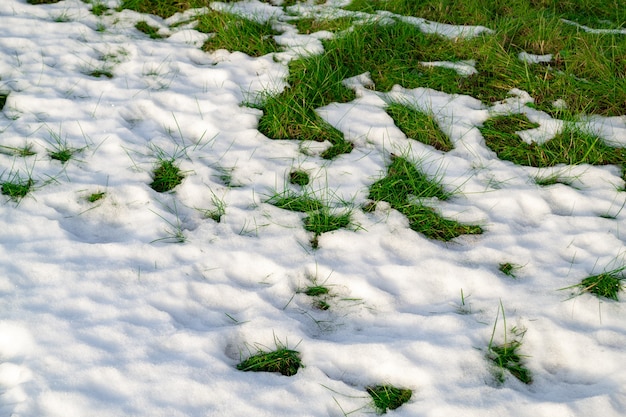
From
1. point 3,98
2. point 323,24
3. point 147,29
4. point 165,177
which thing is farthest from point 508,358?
point 147,29

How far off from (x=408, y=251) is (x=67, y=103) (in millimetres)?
2220

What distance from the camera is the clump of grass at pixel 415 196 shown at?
2.65 meters

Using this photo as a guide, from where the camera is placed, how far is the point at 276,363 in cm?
203

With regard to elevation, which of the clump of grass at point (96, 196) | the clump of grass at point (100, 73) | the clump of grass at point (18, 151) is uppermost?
the clump of grass at point (100, 73)

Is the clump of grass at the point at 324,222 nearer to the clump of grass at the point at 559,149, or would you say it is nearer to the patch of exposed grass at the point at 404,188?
the patch of exposed grass at the point at 404,188

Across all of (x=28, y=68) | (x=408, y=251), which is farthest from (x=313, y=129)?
(x=28, y=68)

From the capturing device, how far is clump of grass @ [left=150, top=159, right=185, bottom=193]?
285cm

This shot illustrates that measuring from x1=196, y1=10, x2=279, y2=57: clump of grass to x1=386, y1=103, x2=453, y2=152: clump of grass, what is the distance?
1.14 meters

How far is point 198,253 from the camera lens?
2459mm

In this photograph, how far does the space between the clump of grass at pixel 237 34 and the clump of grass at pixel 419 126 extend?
3.73ft

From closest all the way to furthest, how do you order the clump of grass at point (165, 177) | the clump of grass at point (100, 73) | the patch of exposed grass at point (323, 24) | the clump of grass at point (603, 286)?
the clump of grass at point (603, 286)
the clump of grass at point (165, 177)
the clump of grass at point (100, 73)
the patch of exposed grass at point (323, 24)

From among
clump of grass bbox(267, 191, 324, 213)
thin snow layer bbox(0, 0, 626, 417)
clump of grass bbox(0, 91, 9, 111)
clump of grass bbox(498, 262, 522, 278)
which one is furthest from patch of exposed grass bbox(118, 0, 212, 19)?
clump of grass bbox(498, 262, 522, 278)

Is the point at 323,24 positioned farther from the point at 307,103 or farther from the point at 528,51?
the point at 528,51

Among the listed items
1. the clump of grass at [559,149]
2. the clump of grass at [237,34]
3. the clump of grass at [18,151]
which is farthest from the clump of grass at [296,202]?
the clump of grass at [237,34]
